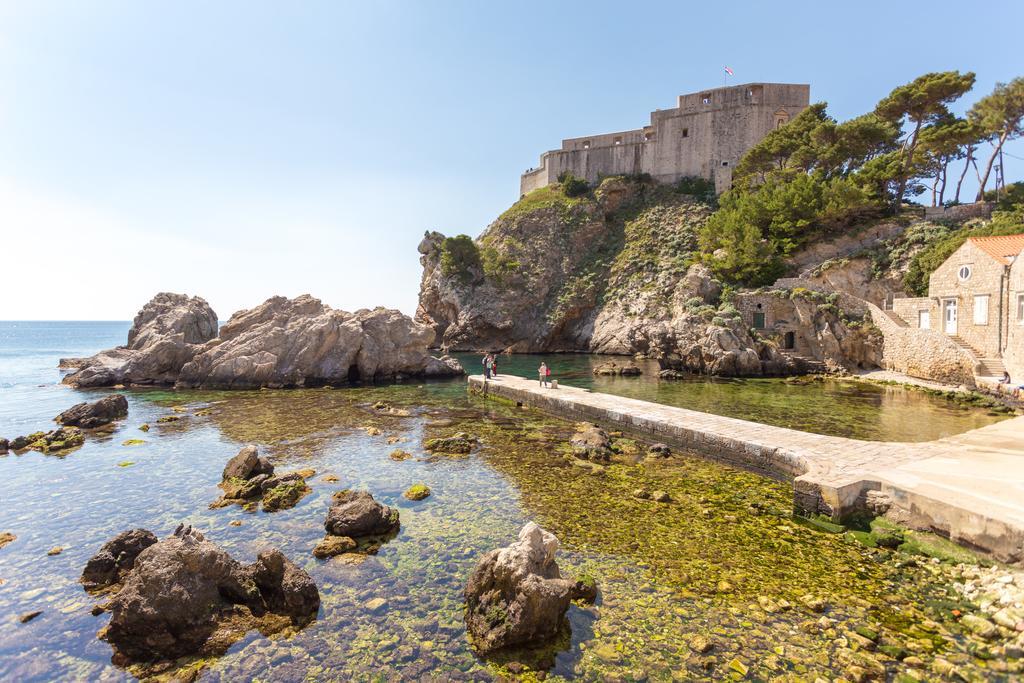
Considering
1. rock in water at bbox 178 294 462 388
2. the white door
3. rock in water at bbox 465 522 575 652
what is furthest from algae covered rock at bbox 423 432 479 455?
the white door

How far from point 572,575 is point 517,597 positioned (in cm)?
173

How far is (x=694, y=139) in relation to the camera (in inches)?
2452

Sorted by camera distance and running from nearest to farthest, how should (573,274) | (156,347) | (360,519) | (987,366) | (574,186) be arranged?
(360,519), (987,366), (156,347), (573,274), (574,186)

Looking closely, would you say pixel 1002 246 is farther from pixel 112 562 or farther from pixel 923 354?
pixel 112 562

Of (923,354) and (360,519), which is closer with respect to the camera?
(360,519)

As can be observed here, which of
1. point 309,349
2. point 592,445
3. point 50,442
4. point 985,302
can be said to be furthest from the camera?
point 309,349

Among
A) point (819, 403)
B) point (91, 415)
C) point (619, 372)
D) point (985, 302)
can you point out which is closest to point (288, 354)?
point (91, 415)

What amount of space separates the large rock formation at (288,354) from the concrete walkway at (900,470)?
70.6ft

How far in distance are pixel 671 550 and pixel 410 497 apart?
630 cm

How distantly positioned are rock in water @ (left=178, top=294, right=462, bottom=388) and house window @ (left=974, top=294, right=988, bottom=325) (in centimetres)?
3120

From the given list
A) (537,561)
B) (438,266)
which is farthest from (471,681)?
(438,266)

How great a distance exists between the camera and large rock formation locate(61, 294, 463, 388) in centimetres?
3159

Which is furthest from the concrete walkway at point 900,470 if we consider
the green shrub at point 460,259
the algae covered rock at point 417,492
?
the green shrub at point 460,259

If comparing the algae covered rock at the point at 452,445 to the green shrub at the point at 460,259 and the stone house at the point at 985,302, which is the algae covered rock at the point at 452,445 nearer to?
the stone house at the point at 985,302
